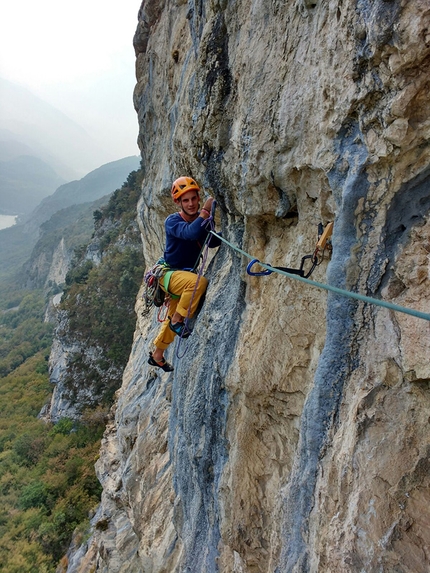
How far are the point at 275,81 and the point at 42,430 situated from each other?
27.8 meters

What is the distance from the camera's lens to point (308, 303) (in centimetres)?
257

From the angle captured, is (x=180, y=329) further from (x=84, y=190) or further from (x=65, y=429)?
(x=84, y=190)

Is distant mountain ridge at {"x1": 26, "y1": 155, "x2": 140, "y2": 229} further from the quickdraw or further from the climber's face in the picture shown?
the climber's face

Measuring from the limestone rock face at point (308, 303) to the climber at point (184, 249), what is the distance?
227mm

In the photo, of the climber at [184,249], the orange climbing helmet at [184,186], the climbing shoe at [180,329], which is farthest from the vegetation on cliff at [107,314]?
the orange climbing helmet at [184,186]

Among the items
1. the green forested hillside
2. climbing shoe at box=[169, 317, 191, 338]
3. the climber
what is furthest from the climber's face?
the green forested hillside

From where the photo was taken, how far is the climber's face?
3729 mm

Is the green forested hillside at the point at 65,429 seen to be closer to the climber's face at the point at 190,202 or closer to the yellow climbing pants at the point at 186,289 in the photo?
the yellow climbing pants at the point at 186,289

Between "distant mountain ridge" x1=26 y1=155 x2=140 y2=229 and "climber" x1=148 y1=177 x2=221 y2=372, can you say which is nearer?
"climber" x1=148 y1=177 x2=221 y2=372

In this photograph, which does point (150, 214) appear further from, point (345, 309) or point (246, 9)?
point (345, 309)

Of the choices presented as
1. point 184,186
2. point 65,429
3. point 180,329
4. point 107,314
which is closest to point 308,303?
point 184,186

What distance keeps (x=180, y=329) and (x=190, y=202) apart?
1.61 metres

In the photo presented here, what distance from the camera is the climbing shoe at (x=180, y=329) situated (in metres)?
4.29

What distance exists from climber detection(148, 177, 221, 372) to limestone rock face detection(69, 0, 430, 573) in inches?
8.9
